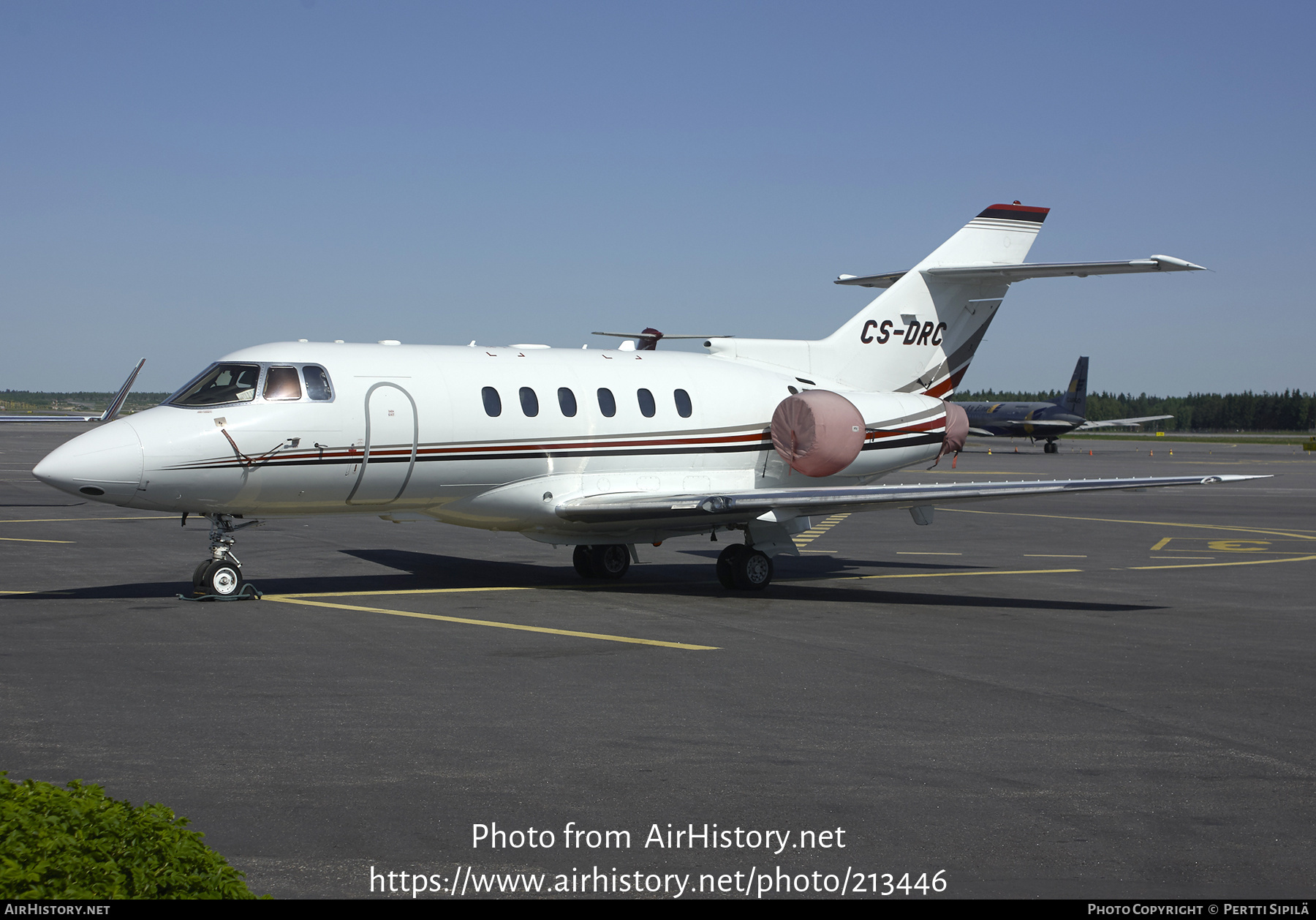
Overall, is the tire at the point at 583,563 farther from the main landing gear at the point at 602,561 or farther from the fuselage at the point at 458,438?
the fuselage at the point at 458,438

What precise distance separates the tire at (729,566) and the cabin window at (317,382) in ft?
19.6

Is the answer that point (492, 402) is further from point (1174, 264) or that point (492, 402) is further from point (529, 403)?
point (1174, 264)

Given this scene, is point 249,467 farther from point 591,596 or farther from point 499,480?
point 591,596

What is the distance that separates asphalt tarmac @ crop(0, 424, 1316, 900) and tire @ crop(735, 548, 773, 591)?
1.24 feet

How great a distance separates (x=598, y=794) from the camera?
713cm

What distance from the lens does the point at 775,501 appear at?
16.2 m

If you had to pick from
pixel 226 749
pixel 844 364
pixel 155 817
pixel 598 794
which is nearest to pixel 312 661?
pixel 226 749

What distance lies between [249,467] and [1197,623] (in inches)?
459

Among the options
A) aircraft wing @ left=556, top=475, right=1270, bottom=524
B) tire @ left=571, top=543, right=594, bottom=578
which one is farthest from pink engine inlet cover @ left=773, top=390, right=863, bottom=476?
tire @ left=571, top=543, right=594, bottom=578

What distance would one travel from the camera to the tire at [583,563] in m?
18.2

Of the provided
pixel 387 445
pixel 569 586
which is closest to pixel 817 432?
pixel 569 586

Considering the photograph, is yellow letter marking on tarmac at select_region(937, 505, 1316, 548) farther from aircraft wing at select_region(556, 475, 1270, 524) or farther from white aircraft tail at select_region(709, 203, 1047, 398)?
aircraft wing at select_region(556, 475, 1270, 524)

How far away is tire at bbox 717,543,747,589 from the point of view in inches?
679

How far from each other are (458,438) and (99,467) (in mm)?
4373
